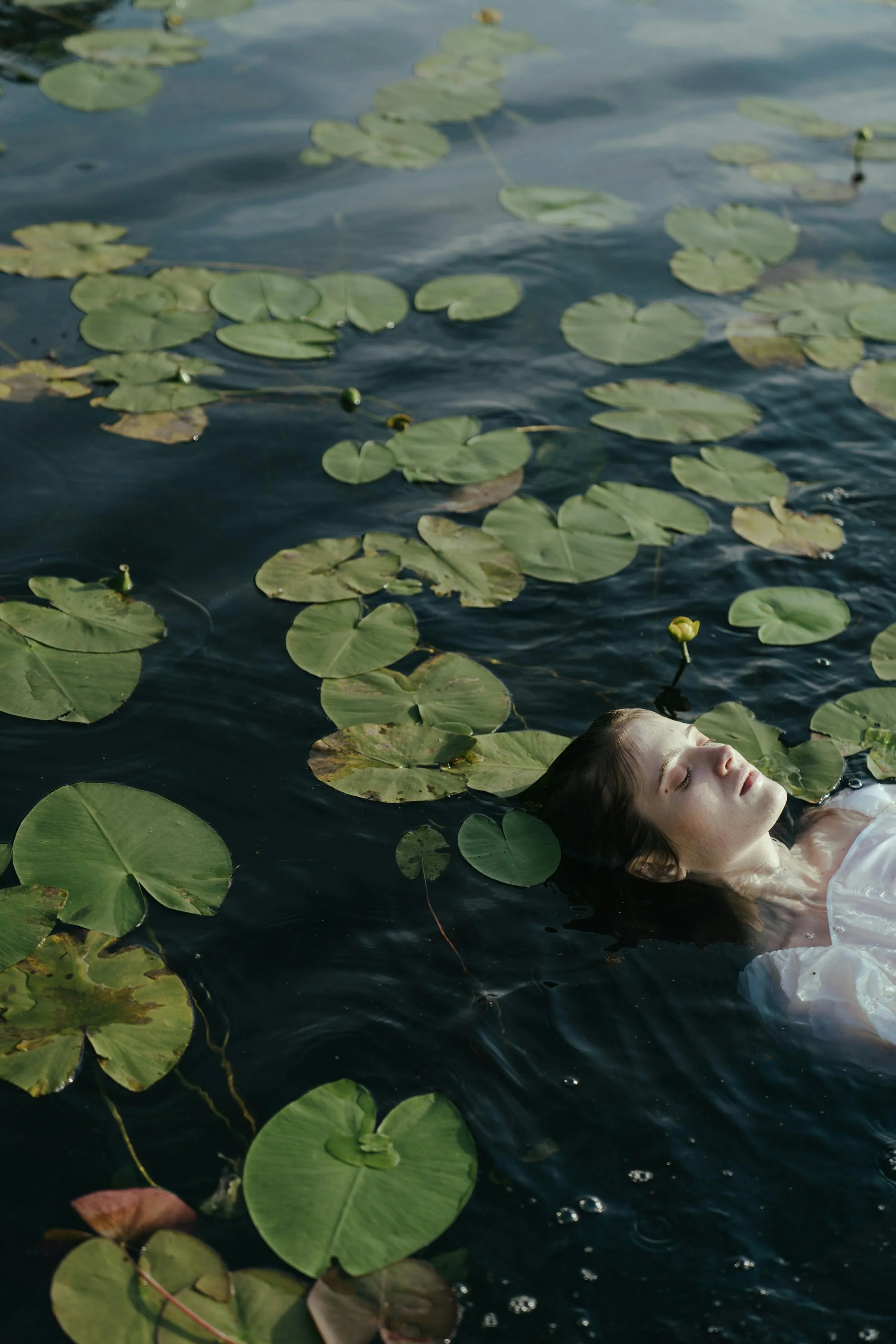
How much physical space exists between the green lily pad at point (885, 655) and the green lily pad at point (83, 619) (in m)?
2.26

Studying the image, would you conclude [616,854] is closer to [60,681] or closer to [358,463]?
[60,681]

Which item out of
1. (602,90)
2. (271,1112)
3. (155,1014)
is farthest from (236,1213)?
(602,90)

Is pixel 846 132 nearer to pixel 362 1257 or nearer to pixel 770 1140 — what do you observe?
pixel 770 1140

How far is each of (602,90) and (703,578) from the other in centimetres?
471

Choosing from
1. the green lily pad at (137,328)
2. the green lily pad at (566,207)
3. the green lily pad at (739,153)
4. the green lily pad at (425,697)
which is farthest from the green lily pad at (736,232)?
the green lily pad at (425,697)

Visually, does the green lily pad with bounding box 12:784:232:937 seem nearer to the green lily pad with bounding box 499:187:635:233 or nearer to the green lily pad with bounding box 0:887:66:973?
the green lily pad with bounding box 0:887:66:973

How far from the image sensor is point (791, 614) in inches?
150

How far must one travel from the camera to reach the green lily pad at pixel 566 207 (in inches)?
233

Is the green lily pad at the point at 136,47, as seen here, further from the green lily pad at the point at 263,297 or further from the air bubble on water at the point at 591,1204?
the air bubble on water at the point at 591,1204

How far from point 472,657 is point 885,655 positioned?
4.32ft

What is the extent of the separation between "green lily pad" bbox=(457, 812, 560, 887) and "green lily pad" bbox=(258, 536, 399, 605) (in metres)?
1.02

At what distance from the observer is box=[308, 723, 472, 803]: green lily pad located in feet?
10.3

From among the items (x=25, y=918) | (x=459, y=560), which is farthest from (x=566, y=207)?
(x=25, y=918)

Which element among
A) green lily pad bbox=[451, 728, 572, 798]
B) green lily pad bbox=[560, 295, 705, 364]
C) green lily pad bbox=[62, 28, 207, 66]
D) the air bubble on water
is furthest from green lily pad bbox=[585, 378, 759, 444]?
green lily pad bbox=[62, 28, 207, 66]
